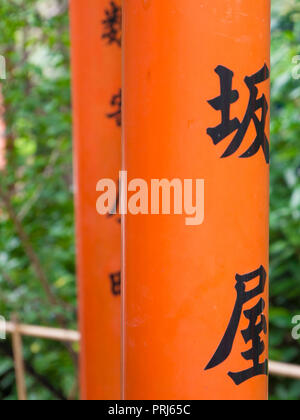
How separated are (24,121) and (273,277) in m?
1.19

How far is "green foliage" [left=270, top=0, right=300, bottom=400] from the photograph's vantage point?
1.57 m

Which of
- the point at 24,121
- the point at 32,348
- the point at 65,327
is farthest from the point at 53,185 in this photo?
the point at 32,348

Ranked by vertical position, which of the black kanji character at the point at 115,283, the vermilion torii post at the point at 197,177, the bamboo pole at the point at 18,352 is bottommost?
the bamboo pole at the point at 18,352

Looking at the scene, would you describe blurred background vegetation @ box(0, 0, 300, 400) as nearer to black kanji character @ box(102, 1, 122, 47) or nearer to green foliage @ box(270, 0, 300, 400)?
green foliage @ box(270, 0, 300, 400)

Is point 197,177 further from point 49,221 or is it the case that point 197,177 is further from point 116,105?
point 49,221

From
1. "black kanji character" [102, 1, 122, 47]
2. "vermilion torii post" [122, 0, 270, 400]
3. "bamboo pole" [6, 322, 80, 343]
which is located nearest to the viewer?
"vermilion torii post" [122, 0, 270, 400]

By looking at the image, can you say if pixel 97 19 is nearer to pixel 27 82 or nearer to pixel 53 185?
pixel 27 82

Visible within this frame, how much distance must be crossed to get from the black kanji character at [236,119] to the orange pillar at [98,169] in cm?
44

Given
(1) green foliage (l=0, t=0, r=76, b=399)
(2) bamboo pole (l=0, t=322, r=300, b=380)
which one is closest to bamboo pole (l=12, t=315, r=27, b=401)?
(2) bamboo pole (l=0, t=322, r=300, b=380)

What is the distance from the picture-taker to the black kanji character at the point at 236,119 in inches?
21.0

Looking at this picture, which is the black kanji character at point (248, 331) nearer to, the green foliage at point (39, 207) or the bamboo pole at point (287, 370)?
the bamboo pole at point (287, 370)

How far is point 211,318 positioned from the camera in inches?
21.1

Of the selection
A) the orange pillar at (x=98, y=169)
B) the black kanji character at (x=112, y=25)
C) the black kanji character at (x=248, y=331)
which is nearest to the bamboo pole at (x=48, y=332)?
the orange pillar at (x=98, y=169)

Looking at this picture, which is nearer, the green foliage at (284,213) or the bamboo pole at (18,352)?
the green foliage at (284,213)
